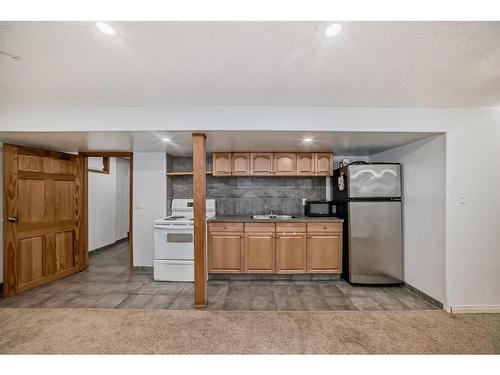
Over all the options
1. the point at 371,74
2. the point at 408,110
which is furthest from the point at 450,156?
the point at 371,74

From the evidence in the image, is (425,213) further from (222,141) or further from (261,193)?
(222,141)

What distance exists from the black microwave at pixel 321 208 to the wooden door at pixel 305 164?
0.50 m

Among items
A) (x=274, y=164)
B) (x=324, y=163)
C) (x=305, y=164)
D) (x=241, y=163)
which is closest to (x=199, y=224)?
(x=241, y=163)

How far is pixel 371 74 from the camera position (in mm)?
1926

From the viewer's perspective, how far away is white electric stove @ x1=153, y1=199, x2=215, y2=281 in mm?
3645

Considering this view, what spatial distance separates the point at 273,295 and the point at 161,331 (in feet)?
4.67

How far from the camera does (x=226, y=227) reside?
3.73m

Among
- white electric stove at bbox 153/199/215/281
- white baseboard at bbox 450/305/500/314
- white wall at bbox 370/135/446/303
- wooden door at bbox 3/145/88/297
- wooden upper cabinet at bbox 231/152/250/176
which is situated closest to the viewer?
white baseboard at bbox 450/305/500/314

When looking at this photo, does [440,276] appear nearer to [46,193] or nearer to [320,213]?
[320,213]

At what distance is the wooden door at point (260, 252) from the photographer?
3.69 m

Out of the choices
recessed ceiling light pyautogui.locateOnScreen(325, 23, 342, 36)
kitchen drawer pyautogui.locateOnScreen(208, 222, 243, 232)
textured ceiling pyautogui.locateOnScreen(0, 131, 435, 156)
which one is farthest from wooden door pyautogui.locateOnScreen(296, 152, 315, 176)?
recessed ceiling light pyautogui.locateOnScreen(325, 23, 342, 36)

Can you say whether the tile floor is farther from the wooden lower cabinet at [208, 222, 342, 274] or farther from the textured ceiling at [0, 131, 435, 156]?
the textured ceiling at [0, 131, 435, 156]

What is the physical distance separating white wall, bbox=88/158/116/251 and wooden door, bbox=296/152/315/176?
4277 millimetres

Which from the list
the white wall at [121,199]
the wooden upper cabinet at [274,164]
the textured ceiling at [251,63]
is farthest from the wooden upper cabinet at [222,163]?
the white wall at [121,199]
